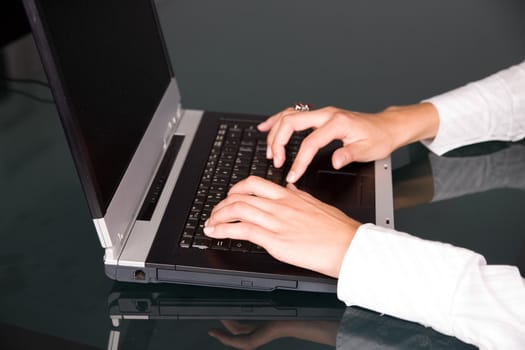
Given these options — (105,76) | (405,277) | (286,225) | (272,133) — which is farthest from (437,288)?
(105,76)

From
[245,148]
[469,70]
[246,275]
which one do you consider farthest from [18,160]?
[469,70]

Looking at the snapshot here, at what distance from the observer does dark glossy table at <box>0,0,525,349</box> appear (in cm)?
93

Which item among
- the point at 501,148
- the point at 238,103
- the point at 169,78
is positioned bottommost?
the point at 501,148

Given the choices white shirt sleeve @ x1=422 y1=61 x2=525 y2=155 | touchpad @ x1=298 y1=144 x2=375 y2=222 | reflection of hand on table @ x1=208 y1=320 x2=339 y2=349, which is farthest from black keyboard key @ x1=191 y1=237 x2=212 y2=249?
white shirt sleeve @ x1=422 y1=61 x2=525 y2=155

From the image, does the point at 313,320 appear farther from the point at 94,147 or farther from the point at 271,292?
the point at 94,147

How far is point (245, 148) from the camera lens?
1.24 meters

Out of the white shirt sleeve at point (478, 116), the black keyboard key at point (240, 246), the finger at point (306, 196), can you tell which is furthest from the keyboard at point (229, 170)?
the white shirt sleeve at point (478, 116)

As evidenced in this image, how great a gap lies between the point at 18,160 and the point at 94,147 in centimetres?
37

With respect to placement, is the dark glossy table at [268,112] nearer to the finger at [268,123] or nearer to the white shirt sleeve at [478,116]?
the white shirt sleeve at [478,116]

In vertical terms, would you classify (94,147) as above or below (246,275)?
above

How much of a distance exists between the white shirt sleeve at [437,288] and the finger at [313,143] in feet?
0.71

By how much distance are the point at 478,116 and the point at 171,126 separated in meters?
0.57

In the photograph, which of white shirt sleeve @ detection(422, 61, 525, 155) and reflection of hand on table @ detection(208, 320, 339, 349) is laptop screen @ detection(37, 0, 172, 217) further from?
white shirt sleeve @ detection(422, 61, 525, 155)

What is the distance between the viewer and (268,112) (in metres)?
1.40
